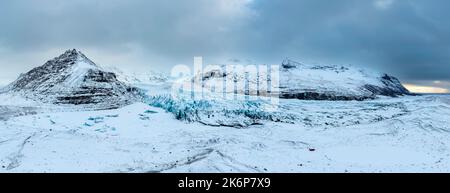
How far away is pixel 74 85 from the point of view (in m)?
48.0

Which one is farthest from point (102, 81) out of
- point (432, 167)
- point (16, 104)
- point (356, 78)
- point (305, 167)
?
point (356, 78)

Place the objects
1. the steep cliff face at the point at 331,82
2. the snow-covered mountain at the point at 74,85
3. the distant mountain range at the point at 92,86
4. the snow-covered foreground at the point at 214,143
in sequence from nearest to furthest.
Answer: the snow-covered foreground at the point at 214,143, the snow-covered mountain at the point at 74,85, the distant mountain range at the point at 92,86, the steep cliff face at the point at 331,82

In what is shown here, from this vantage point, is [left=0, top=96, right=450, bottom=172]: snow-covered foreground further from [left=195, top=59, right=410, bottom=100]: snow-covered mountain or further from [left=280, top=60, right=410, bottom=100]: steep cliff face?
A: [left=195, top=59, right=410, bottom=100]: snow-covered mountain

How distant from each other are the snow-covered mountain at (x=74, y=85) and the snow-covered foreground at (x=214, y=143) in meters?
3.73

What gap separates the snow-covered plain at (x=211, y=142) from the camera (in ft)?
79.2

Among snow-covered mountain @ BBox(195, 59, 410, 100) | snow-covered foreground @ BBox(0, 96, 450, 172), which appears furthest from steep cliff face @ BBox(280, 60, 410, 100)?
snow-covered foreground @ BBox(0, 96, 450, 172)

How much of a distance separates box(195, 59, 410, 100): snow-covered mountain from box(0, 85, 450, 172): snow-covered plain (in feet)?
82.6

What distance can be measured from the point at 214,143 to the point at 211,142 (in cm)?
43

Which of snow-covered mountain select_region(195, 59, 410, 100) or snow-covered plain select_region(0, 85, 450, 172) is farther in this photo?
snow-covered mountain select_region(195, 59, 410, 100)

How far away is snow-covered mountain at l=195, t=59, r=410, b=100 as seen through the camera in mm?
72188

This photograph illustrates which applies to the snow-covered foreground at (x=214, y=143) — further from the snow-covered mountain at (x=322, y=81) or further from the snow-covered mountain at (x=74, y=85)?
the snow-covered mountain at (x=322, y=81)

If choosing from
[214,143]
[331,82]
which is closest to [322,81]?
[331,82]

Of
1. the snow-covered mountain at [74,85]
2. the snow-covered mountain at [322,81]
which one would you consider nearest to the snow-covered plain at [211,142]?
the snow-covered mountain at [74,85]

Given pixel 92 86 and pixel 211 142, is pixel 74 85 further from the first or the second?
pixel 211 142
